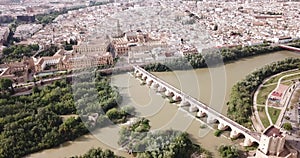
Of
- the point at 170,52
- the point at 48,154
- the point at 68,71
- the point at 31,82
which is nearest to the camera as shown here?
the point at 48,154

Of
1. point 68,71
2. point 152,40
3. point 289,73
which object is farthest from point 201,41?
point 68,71

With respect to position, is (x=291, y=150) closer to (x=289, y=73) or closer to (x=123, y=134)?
→ (x=123, y=134)

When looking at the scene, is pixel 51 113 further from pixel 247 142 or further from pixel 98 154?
pixel 247 142

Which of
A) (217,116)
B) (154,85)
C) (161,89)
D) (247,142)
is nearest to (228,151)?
(247,142)

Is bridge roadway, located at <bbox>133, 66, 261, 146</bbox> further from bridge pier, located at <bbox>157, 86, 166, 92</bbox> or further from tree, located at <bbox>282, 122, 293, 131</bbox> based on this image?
tree, located at <bbox>282, 122, 293, 131</bbox>

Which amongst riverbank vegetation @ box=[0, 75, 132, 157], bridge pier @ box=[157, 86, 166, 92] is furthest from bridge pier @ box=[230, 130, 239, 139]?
bridge pier @ box=[157, 86, 166, 92]

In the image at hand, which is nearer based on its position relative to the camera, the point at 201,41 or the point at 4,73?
the point at 4,73

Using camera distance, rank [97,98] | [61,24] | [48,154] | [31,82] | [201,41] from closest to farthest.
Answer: [48,154]
[97,98]
[31,82]
[201,41]
[61,24]

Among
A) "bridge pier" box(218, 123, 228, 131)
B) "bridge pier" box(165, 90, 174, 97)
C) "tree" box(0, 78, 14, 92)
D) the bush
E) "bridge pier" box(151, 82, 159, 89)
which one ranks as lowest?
the bush
